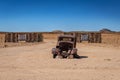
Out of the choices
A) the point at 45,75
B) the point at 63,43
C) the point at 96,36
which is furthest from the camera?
the point at 96,36

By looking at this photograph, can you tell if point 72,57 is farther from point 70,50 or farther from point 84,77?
point 84,77

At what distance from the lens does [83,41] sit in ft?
189

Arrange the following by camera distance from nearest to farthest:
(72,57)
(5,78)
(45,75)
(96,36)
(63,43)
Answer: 1. (5,78)
2. (45,75)
3. (72,57)
4. (63,43)
5. (96,36)

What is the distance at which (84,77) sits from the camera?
46.6 ft

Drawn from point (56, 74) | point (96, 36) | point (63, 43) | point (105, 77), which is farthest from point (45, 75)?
point (96, 36)

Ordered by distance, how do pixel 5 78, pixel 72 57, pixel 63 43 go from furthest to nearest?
pixel 63 43
pixel 72 57
pixel 5 78

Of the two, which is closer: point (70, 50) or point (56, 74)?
point (56, 74)

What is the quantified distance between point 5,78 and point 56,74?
2701 mm

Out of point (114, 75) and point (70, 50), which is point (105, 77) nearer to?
point (114, 75)

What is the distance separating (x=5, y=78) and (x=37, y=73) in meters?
2.19

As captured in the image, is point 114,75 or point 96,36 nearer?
point 114,75

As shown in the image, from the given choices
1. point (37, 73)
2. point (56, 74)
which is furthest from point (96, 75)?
point (37, 73)

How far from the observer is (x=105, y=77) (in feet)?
46.5

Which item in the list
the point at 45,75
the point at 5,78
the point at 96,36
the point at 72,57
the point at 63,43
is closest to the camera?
the point at 5,78
